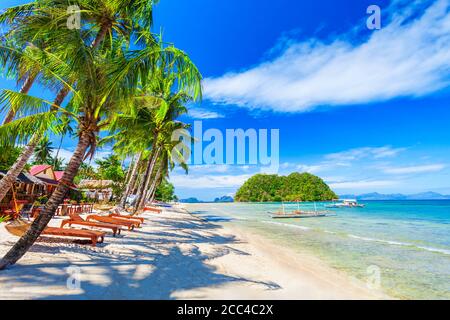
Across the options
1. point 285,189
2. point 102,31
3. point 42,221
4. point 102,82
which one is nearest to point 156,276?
point 42,221

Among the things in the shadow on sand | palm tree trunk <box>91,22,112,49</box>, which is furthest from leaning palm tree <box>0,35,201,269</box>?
palm tree trunk <box>91,22,112,49</box>

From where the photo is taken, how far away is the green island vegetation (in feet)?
431

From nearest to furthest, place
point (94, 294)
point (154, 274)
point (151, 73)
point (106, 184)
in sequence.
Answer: point (94, 294)
point (154, 274)
point (151, 73)
point (106, 184)

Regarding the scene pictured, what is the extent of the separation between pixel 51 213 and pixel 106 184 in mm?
31434

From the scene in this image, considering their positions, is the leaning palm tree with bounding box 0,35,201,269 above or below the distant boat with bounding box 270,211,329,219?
above

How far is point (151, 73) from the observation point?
6.18 m

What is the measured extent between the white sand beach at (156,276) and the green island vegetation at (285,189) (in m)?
121

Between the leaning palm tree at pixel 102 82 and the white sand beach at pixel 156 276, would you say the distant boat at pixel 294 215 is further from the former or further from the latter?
the leaning palm tree at pixel 102 82

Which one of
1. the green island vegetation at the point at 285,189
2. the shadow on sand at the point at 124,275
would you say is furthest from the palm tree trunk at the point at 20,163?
the green island vegetation at the point at 285,189

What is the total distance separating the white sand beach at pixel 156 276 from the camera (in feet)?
13.4

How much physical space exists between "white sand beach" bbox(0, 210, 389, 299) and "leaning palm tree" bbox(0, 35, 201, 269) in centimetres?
111

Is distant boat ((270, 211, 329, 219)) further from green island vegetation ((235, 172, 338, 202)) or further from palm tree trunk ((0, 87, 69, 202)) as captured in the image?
green island vegetation ((235, 172, 338, 202))

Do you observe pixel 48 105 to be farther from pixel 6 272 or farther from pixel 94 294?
pixel 94 294

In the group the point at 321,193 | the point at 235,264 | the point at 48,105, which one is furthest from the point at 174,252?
the point at 321,193
